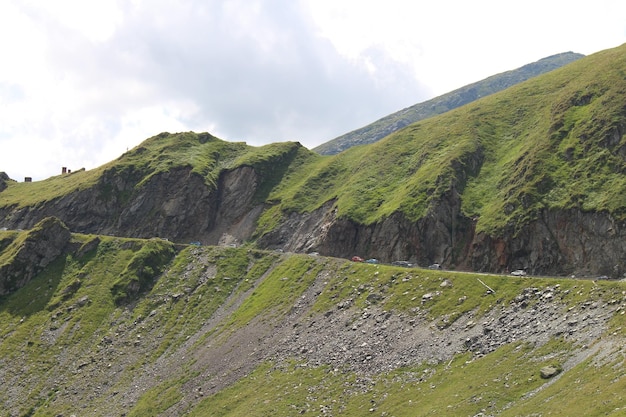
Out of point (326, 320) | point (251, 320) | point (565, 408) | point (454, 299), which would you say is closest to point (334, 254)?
point (251, 320)

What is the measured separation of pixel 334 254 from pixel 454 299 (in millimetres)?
61380

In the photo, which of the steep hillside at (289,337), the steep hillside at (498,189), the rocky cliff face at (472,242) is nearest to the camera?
the steep hillside at (289,337)

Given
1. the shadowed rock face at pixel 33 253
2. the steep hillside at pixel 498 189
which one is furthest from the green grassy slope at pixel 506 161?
the shadowed rock face at pixel 33 253

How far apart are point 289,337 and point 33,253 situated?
270 ft

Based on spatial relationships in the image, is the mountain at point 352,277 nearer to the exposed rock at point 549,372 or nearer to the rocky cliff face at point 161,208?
the exposed rock at point 549,372

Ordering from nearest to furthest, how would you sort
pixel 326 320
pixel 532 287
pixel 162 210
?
1. pixel 532 287
2. pixel 326 320
3. pixel 162 210

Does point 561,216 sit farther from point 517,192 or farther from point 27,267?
Result: point 27,267

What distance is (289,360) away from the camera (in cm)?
8275

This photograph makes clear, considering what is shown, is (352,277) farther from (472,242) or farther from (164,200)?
(164,200)

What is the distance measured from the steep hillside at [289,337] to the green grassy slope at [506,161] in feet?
116

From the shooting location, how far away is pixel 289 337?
9019 cm

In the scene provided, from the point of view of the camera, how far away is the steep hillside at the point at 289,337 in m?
54.9

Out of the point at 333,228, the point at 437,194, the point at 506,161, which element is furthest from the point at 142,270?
the point at 506,161

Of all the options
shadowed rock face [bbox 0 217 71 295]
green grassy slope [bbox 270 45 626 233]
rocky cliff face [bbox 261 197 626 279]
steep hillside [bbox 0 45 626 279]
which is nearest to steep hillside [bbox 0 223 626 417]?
shadowed rock face [bbox 0 217 71 295]
